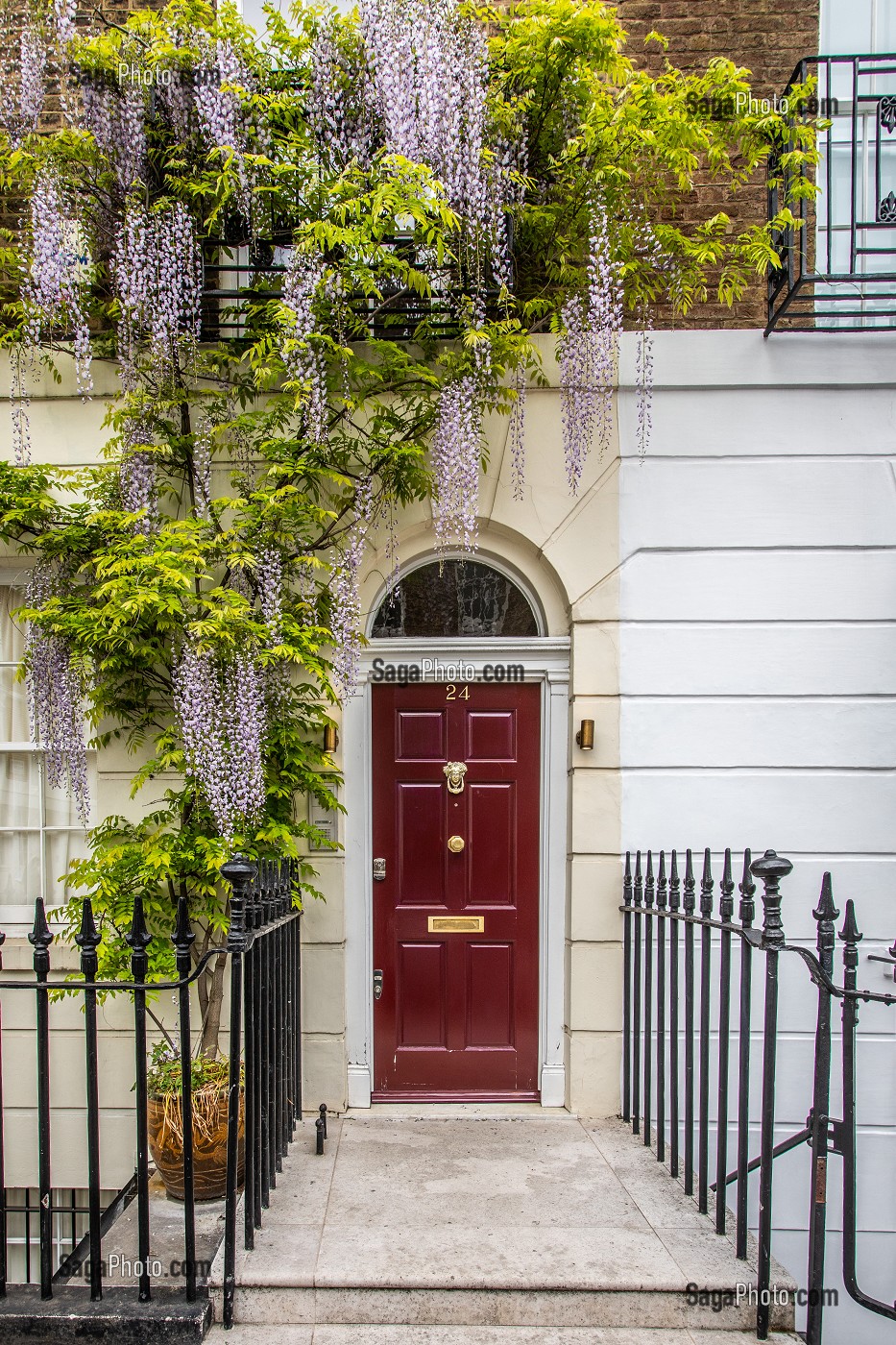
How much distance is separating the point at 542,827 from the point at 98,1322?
9.46 feet

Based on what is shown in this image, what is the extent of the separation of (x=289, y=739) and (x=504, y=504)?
5.34 feet

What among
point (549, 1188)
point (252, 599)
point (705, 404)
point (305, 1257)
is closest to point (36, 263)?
point (252, 599)

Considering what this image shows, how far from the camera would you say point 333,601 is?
4594 mm

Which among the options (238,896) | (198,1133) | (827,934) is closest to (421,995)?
(198,1133)

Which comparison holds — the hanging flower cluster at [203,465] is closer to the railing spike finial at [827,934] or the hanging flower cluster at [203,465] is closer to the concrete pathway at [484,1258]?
the concrete pathway at [484,1258]

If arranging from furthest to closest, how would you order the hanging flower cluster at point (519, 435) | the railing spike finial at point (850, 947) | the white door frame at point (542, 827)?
the white door frame at point (542, 827), the hanging flower cluster at point (519, 435), the railing spike finial at point (850, 947)

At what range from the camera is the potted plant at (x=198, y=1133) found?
142 inches

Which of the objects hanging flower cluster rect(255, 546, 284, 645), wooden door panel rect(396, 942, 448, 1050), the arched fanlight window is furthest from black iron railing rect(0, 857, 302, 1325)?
the arched fanlight window

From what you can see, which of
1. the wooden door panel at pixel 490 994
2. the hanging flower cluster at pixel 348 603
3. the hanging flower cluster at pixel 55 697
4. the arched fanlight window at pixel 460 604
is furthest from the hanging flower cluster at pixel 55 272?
the wooden door panel at pixel 490 994

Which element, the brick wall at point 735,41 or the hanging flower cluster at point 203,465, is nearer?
the hanging flower cluster at point 203,465

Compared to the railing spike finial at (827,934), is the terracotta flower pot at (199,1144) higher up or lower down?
lower down

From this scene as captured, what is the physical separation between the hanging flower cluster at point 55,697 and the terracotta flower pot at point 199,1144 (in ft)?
5.16

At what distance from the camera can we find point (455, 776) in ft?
16.2

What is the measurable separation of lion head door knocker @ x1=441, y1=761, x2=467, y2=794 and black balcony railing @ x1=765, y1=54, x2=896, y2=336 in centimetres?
271
